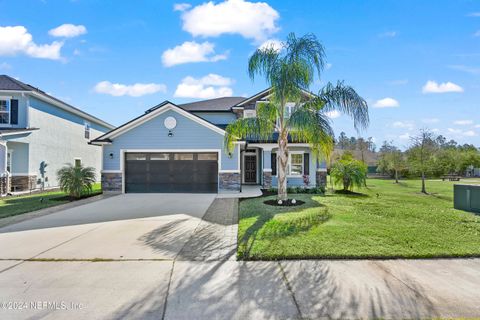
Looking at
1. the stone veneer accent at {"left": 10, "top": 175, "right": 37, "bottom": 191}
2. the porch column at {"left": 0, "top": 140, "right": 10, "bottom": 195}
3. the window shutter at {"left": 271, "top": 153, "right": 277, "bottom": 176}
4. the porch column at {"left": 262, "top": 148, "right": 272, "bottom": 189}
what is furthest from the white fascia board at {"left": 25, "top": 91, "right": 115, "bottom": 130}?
the window shutter at {"left": 271, "top": 153, "right": 277, "bottom": 176}

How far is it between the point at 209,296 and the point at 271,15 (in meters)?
11.3

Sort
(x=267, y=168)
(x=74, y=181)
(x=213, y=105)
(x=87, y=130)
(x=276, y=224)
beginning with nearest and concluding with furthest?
(x=276, y=224)
(x=74, y=181)
(x=267, y=168)
(x=213, y=105)
(x=87, y=130)

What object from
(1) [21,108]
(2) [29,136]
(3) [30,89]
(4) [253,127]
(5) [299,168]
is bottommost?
(5) [299,168]

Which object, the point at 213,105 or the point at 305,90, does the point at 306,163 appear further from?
the point at 213,105

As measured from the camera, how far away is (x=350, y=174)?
14.4 metres

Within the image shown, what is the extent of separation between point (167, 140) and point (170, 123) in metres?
0.98

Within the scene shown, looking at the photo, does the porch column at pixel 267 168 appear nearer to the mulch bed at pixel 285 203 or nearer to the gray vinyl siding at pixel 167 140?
the gray vinyl siding at pixel 167 140

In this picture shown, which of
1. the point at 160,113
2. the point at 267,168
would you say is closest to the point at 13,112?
the point at 160,113

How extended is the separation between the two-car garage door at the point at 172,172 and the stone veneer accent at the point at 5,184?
248 inches

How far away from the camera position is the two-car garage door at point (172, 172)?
1451 centimetres

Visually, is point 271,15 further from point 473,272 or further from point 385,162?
point 385,162

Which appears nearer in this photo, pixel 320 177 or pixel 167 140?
pixel 167 140

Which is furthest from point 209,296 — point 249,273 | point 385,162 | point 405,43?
point 385,162

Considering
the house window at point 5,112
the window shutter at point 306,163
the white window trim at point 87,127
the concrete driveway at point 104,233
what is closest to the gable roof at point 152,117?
the concrete driveway at point 104,233
